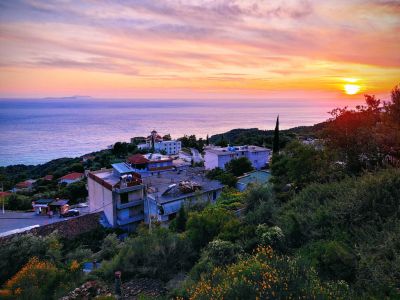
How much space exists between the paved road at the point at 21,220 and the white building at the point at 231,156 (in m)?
15.7

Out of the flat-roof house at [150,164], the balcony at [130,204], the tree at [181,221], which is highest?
the tree at [181,221]

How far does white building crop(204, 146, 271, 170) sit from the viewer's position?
103 feet

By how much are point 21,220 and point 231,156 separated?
1937 cm

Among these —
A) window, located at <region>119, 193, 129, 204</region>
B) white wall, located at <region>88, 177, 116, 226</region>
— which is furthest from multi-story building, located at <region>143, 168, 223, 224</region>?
white wall, located at <region>88, 177, 116, 226</region>

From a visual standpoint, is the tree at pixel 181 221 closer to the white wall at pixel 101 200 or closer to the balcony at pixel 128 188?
the balcony at pixel 128 188

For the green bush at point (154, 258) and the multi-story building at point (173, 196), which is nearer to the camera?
the green bush at point (154, 258)

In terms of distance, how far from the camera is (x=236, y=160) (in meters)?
27.4

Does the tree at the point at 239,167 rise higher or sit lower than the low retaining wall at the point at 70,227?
higher

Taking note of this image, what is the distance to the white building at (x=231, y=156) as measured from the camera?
103 feet

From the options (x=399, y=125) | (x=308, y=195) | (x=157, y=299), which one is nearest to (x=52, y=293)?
→ (x=157, y=299)

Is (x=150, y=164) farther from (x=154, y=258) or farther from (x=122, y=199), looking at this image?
(x=154, y=258)

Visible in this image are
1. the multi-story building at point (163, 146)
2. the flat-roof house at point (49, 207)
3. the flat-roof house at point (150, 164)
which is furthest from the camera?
the multi-story building at point (163, 146)

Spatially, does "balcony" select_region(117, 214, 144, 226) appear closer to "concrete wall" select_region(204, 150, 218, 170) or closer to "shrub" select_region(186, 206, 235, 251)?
"shrub" select_region(186, 206, 235, 251)

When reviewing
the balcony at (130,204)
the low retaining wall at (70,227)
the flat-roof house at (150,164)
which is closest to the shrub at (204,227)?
the low retaining wall at (70,227)
